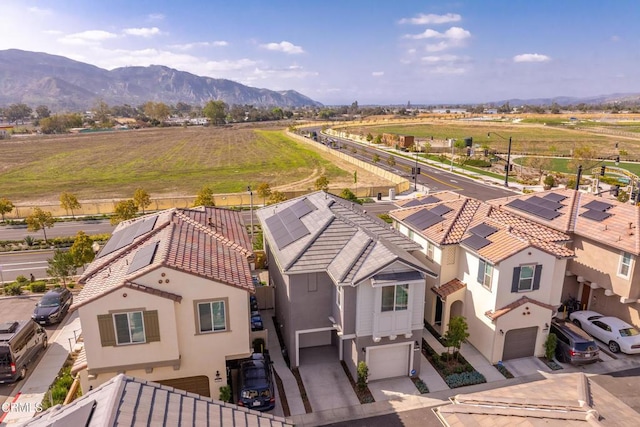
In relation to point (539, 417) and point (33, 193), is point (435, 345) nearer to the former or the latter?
point (539, 417)

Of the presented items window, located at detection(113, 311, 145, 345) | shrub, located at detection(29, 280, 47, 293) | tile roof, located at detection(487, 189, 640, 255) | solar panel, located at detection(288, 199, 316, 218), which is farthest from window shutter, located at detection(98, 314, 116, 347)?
tile roof, located at detection(487, 189, 640, 255)

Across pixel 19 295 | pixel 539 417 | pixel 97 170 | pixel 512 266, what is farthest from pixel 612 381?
pixel 97 170

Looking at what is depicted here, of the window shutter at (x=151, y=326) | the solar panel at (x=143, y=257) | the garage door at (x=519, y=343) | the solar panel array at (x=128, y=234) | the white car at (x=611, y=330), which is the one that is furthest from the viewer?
the solar panel array at (x=128, y=234)

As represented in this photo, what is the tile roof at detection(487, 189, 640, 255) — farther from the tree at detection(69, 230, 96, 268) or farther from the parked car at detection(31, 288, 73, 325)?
the parked car at detection(31, 288, 73, 325)

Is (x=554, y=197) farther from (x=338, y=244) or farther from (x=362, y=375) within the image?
(x=362, y=375)

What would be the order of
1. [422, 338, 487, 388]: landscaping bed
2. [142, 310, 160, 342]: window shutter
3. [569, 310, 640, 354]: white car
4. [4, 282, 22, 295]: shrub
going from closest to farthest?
[142, 310, 160, 342]: window shutter
[422, 338, 487, 388]: landscaping bed
[569, 310, 640, 354]: white car
[4, 282, 22, 295]: shrub

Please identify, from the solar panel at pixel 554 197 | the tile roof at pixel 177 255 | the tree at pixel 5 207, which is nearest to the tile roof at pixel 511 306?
the solar panel at pixel 554 197

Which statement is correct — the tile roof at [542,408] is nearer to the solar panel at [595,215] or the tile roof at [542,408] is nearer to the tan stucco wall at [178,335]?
the tan stucco wall at [178,335]
